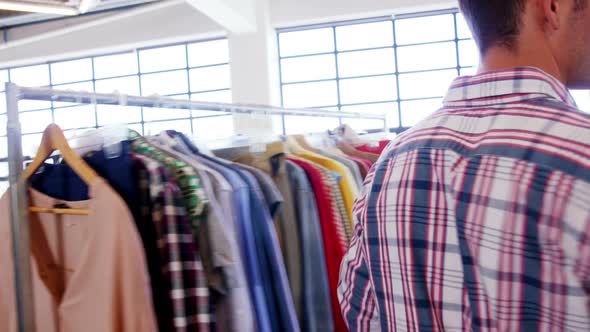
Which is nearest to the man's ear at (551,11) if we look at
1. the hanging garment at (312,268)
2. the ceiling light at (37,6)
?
the hanging garment at (312,268)

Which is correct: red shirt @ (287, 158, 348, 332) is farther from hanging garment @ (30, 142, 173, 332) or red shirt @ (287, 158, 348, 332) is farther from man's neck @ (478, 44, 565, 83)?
man's neck @ (478, 44, 565, 83)

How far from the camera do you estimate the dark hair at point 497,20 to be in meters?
0.81

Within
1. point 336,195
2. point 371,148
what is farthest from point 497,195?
point 371,148

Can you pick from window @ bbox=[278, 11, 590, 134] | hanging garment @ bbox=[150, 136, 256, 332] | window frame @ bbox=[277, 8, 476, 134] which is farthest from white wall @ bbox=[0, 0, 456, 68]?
hanging garment @ bbox=[150, 136, 256, 332]

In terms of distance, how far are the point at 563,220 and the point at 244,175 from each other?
124 centimetres

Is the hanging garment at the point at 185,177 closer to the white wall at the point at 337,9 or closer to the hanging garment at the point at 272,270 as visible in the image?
the hanging garment at the point at 272,270

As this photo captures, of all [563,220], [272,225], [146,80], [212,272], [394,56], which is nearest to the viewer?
[563,220]

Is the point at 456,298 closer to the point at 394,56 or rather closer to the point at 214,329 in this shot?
the point at 214,329

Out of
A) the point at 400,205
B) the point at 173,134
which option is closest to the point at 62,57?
the point at 173,134

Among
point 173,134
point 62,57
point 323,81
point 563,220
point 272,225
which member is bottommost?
point 272,225

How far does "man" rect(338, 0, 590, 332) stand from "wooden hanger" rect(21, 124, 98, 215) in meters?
0.89

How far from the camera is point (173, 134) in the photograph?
6.26ft

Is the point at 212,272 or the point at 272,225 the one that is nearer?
the point at 212,272

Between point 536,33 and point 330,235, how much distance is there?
1311 millimetres
